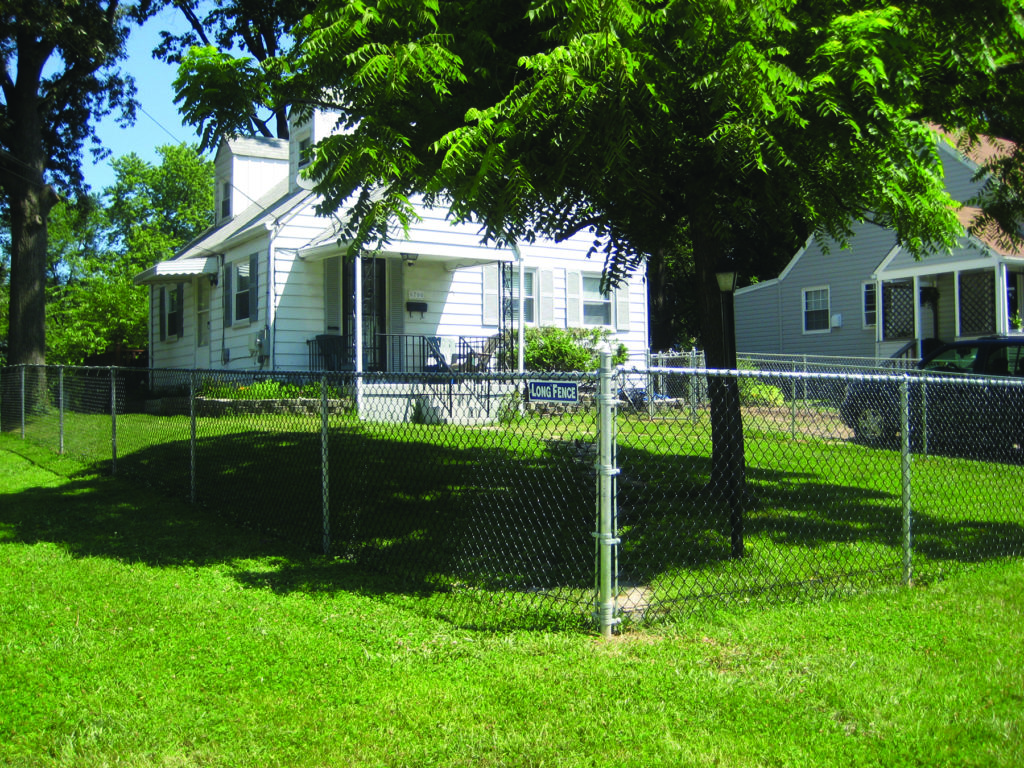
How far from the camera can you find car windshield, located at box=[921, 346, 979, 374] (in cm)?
1373

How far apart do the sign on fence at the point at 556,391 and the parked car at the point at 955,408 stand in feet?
17.5

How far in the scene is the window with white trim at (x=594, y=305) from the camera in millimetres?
20984

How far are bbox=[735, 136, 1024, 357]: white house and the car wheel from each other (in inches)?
268

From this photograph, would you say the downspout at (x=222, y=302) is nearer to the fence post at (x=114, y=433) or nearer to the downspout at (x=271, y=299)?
the downspout at (x=271, y=299)

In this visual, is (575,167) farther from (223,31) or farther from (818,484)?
(223,31)

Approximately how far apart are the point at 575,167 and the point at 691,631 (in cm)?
354

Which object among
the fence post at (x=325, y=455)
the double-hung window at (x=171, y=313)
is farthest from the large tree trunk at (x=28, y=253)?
the fence post at (x=325, y=455)

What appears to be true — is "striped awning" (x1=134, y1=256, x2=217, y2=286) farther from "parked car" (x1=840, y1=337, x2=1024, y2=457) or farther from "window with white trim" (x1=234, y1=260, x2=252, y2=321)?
"parked car" (x1=840, y1=337, x2=1024, y2=457)

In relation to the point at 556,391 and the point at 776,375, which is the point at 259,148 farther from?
the point at 776,375

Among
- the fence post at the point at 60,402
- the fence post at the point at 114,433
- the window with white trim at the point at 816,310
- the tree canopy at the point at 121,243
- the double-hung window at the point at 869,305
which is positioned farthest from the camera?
the tree canopy at the point at 121,243

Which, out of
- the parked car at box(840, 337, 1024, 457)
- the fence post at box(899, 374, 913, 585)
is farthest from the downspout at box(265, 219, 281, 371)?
the fence post at box(899, 374, 913, 585)

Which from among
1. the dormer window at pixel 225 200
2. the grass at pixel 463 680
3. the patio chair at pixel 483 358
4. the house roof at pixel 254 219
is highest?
the dormer window at pixel 225 200

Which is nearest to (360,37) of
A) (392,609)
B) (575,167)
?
(575,167)

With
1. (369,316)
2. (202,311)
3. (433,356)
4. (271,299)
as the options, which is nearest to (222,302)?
(202,311)
